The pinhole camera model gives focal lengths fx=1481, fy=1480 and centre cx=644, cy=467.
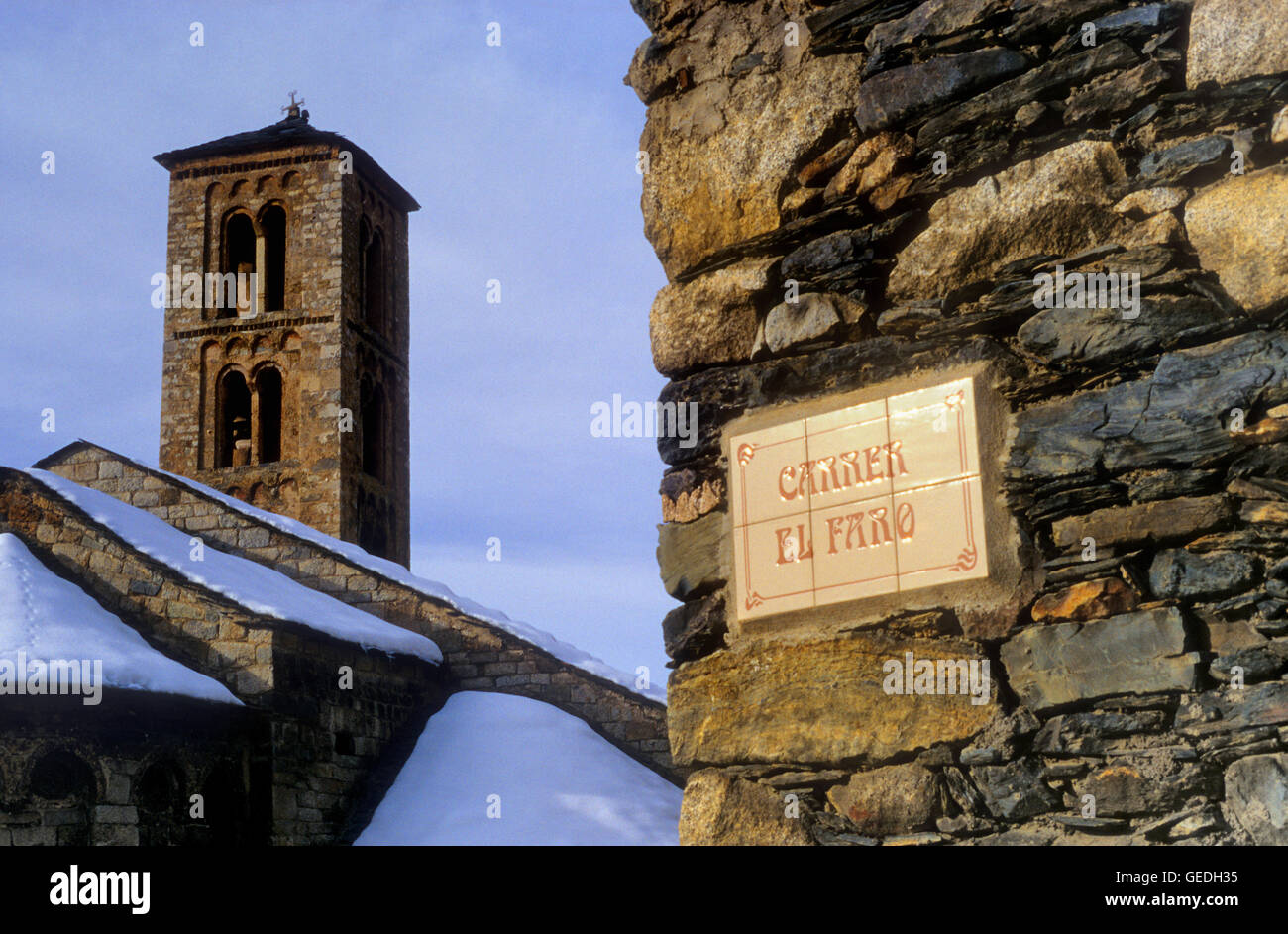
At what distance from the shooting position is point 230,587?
15.5 metres

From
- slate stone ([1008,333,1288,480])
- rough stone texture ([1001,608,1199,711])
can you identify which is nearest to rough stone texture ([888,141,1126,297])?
slate stone ([1008,333,1288,480])

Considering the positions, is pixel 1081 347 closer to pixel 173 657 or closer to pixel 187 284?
pixel 173 657

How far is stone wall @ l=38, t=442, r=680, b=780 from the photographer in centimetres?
1747

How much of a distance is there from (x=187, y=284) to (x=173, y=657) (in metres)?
19.5

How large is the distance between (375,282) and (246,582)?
18531mm

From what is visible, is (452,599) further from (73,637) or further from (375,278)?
(375,278)

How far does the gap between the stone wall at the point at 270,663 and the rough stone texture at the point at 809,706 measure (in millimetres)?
11217

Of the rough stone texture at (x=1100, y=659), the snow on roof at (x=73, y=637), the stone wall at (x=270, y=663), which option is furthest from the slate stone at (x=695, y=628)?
the stone wall at (x=270, y=663)

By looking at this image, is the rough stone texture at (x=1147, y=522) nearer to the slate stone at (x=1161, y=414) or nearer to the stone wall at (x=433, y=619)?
the slate stone at (x=1161, y=414)

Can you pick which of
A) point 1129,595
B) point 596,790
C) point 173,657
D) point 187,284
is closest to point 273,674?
point 173,657

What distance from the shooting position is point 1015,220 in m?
3.43

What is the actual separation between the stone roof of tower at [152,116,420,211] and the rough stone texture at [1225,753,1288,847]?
101ft

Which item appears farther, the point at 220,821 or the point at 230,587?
the point at 230,587

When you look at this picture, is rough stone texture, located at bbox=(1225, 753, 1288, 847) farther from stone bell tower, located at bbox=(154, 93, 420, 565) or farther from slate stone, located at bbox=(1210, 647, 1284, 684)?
stone bell tower, located at bbox=(154, 93, 420, 565)
